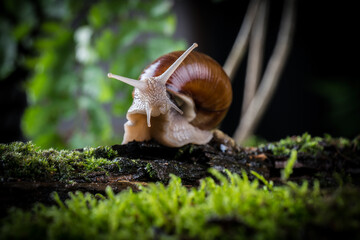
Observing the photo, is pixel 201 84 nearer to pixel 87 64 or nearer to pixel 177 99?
pixel 177 99

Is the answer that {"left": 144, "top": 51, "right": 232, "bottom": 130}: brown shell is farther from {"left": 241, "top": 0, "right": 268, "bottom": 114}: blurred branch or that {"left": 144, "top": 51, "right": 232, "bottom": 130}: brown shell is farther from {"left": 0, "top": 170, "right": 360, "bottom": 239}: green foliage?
{"left": 241, "top": 0, "right": 268, "bottom": 114}: blurred branch

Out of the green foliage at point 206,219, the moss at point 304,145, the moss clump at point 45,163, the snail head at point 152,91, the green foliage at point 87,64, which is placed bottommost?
the green foliage at point 206,219

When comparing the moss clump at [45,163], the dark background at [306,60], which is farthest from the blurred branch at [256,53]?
the moss clump at [45,163]

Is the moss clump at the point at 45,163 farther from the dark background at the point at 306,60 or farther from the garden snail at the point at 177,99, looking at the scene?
the dark background at the point at 306,60

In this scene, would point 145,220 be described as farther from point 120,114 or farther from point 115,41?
point 115,41

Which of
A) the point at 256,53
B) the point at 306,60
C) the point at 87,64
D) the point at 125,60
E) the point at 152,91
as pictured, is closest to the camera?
the point at 152,91

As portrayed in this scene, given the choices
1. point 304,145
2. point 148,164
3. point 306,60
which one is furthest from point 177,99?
point 306,60

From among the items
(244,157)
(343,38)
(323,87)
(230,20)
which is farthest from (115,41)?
(343,38)
